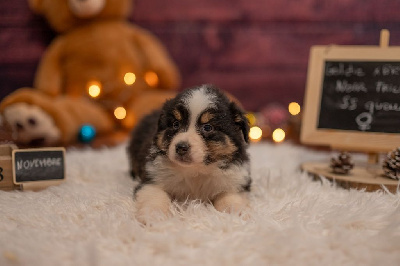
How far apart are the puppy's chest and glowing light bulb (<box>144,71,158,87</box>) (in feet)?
7.72

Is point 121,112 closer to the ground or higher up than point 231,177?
higher up

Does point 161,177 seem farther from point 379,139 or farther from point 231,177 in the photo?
point 379,139

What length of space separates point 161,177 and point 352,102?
1512 mm

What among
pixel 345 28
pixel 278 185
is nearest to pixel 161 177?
pixel 278 185

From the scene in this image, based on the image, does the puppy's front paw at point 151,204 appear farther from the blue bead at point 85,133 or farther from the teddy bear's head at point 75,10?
the teddy bear's head at point 75,10

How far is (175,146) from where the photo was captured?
1802 mm

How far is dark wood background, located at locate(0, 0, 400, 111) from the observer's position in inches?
168

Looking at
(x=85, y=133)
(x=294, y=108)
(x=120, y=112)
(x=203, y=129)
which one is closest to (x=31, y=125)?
(x=85, y=133)

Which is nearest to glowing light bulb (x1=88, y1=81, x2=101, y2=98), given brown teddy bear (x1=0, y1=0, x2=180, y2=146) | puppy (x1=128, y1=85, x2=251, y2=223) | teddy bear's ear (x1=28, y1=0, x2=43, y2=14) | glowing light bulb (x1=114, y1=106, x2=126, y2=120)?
brown teddy bear (x1=0, y1=0, x2=180, y2=146)

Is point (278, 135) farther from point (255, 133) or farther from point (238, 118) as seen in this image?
point (238, 118)

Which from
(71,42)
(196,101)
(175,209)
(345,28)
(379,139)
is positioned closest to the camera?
(175,209)

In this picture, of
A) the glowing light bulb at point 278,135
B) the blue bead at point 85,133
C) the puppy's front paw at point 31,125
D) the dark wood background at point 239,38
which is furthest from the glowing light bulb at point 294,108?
the puppy's front paw at point 31,125

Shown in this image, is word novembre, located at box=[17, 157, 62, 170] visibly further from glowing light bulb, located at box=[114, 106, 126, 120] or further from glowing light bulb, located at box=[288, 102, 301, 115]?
glowing light bulb, located at box=[288, 102, 301, 115]

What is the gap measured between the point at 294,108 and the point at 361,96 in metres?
1.93
